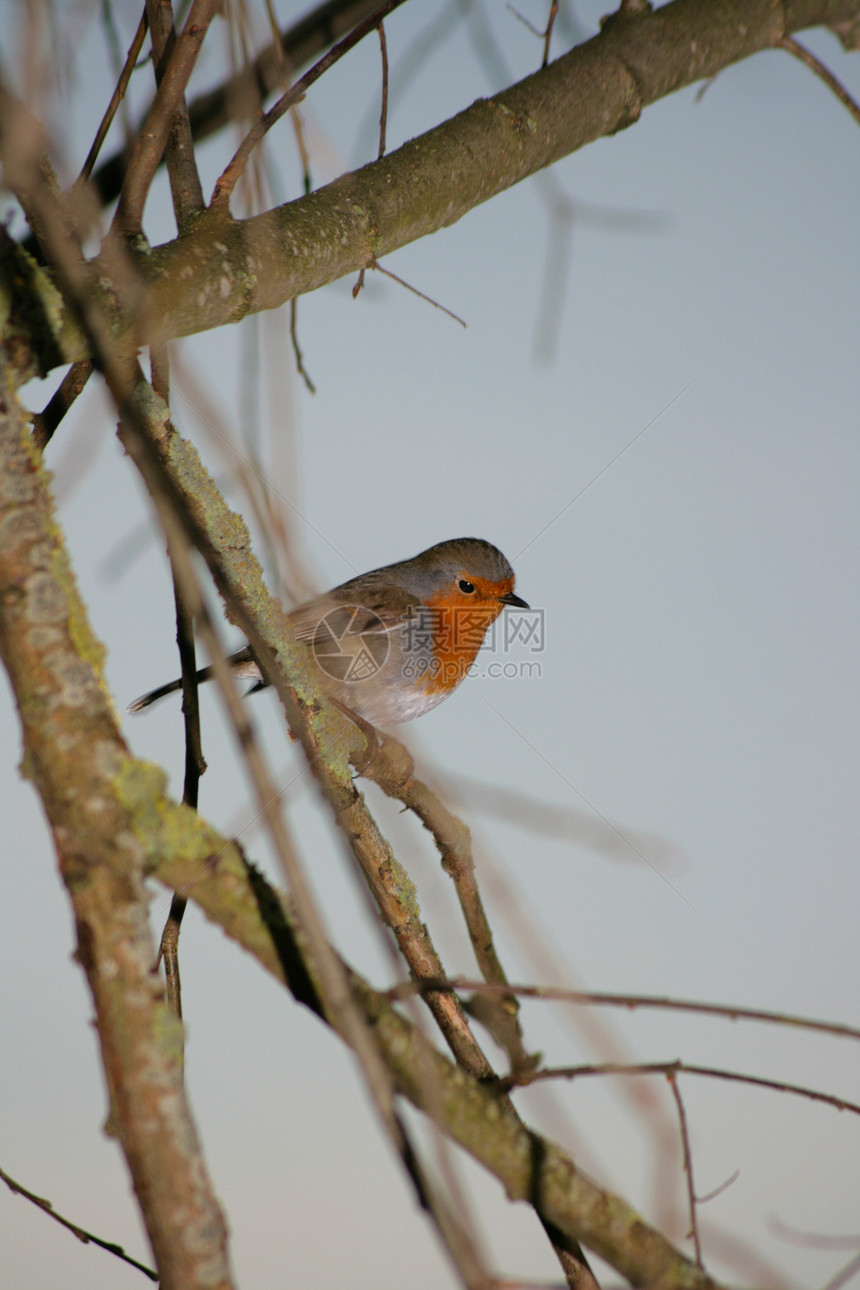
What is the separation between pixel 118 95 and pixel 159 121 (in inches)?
12.8

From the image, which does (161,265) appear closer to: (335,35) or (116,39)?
(116,39)

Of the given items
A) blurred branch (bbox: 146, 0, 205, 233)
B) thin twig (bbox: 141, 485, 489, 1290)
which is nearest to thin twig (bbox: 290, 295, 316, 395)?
blurred branch (bbox: 146, 0, 205, 233)

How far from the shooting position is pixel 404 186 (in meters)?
2.47

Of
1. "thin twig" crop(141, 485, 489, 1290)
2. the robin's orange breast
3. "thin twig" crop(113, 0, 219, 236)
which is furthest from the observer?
→ the robin's orange breast

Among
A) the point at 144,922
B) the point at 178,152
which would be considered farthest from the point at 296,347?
the point at 144,922

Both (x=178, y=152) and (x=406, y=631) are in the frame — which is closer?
(x=178, y=152)

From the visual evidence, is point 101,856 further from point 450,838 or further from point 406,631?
point 406,631

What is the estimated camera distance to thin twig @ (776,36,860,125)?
128 inches

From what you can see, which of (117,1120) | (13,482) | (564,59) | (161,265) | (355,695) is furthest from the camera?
(355,695)

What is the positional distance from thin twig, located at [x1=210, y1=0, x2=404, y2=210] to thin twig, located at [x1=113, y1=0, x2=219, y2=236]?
154 mm

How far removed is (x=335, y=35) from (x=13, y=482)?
8.44ft

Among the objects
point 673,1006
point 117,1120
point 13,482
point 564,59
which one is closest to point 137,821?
point 117,1120

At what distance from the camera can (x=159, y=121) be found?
211 centimetres

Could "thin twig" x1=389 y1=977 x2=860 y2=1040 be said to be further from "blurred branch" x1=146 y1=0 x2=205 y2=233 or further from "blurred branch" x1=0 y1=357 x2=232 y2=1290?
"blurred branch" x1=146 y1=0 x2=205 y2=233
